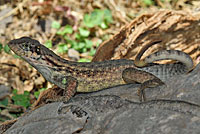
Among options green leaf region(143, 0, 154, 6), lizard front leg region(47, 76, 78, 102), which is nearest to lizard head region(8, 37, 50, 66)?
lizard front leg region(47, 76, 78, 102)

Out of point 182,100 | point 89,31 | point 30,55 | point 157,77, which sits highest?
point 89,31

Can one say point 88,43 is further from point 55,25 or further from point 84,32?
point 55,25

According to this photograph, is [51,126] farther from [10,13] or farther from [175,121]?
[10,13]

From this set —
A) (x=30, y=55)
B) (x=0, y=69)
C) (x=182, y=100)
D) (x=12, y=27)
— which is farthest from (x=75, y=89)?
(x=12, y=27)

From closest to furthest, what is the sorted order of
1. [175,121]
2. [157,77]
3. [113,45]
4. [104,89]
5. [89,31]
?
[175,121] < [157,77] < [104,89] < [113,45] < [89,31]

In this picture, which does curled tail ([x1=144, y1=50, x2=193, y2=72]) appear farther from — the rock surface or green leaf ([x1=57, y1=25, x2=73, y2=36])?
green leaf ([x1=57, y1=25, x2=73, y2=36])

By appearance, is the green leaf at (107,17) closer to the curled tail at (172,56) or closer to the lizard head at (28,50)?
the lizard head at (28,50)

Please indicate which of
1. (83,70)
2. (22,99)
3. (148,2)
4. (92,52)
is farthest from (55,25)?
(83,70)
